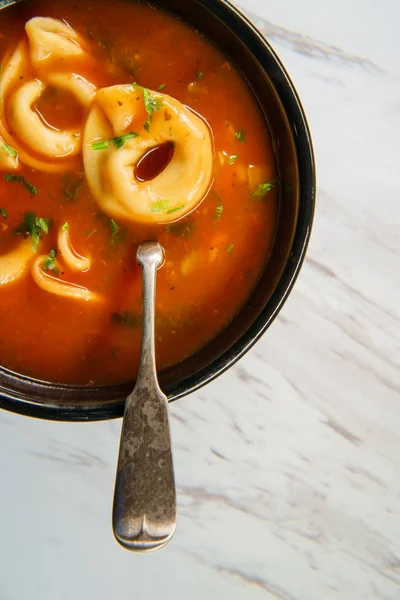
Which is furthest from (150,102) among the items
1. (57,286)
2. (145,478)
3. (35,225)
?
(145,478)

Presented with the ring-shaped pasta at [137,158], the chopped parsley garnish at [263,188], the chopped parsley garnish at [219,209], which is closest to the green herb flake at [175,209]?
the ring-shaped pasta at [137,158]

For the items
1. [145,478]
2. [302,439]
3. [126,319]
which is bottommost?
[302,439]

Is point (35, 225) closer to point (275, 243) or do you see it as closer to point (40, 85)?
point (40, 85)

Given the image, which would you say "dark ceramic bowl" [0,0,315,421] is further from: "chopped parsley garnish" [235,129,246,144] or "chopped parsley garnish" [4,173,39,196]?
"chopped parsley garnish" [4,173,39,196]

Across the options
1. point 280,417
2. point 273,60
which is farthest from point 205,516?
point 273,60

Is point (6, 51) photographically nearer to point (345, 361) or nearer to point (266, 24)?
point (266, 24)

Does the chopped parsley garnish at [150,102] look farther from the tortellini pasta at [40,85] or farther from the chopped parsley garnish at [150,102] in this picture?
the tortellini pasta at [40,85]
